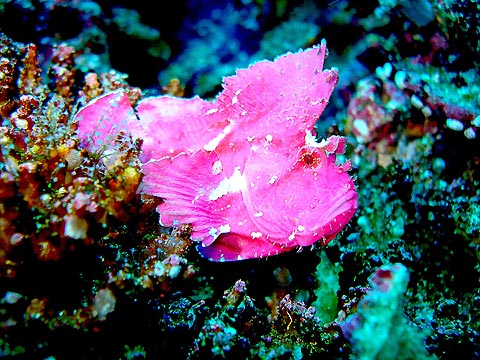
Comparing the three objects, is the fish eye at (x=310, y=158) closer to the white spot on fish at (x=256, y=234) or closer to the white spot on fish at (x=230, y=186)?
the white spot on fish at (x=230, y=186)

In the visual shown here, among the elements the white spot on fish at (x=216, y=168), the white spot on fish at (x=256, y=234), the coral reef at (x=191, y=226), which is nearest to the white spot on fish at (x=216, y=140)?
the white spot on fish at (x=216, y=168)

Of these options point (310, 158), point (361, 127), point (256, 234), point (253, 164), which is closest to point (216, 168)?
point (253, 164)

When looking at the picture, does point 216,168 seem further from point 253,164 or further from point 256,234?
point 256,234

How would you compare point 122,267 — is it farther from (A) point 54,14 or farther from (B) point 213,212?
(A) point 54,14

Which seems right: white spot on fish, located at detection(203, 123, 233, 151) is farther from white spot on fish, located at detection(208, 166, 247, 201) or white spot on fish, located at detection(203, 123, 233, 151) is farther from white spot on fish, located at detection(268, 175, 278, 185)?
white spot on fish, located at detection(268, 175, 278, 185)

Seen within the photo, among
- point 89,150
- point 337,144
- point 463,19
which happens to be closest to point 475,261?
point 337,144

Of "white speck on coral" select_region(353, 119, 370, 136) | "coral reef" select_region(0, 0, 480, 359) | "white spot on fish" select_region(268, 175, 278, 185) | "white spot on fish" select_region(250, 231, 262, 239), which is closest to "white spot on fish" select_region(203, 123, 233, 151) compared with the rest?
"coral reef" select_region(0, 0, 480, 359)
